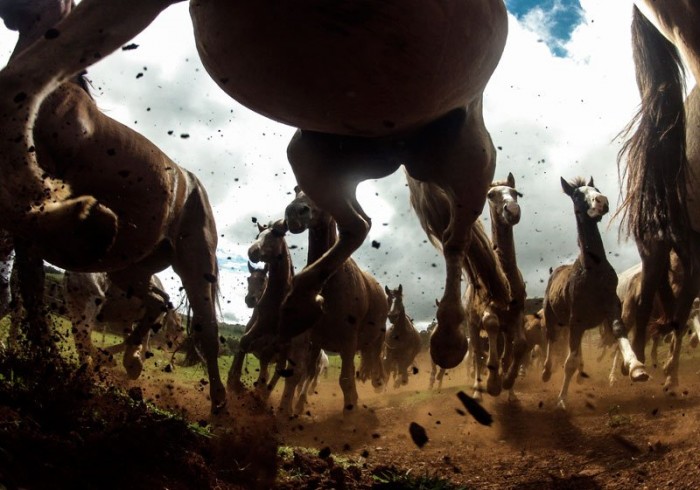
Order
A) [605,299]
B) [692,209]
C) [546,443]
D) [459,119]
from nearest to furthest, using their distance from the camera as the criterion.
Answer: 1. [459,119]
2. [692,209]
3. [546,443]
4. [605,299]

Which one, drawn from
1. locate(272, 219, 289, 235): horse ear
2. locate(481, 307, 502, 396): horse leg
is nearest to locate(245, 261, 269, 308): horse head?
locate(272, 219, 289, 235): horse ear

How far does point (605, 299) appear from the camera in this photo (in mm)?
7621

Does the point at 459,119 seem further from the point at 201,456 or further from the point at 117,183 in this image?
the point at 117,183

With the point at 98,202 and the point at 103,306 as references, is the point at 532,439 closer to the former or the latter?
the point at 98,202

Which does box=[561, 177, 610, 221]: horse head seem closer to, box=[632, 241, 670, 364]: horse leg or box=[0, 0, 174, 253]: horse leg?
box=[632, 241, 670, 364]: horse leg

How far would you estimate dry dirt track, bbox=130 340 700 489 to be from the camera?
3.77 m

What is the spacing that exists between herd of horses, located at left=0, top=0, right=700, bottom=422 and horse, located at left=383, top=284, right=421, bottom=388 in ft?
17.2

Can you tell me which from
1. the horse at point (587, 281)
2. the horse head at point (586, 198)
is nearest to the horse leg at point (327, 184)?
the horse at point (587, 281)

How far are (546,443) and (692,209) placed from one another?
8.35ft

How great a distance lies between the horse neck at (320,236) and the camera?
6.51 metres

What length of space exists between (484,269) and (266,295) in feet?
7.56

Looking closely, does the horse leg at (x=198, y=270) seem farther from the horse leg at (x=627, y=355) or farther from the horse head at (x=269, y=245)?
the horse leg at (x=627, y=355)

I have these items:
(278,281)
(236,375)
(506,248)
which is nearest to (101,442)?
(236,375)

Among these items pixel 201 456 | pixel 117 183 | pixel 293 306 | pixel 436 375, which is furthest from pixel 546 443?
pixel 436 375
